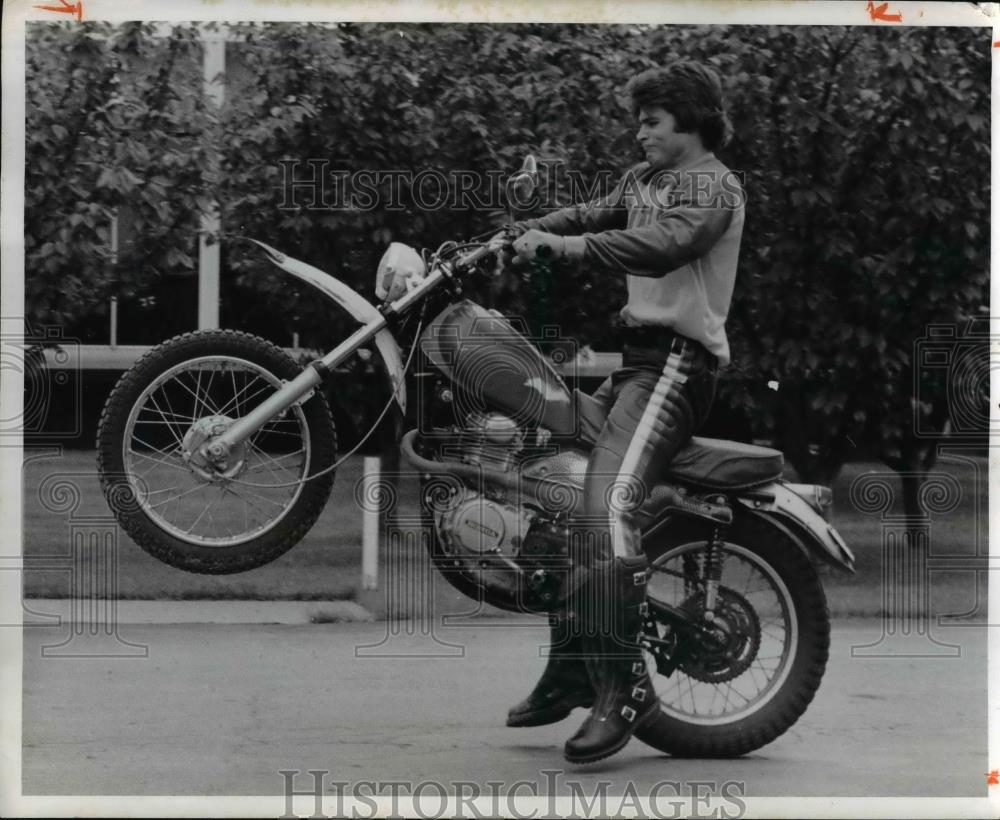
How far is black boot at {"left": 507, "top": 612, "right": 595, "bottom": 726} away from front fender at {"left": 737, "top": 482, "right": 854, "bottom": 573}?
0.65 metres

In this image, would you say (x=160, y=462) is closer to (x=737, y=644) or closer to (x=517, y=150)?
(x=517, y=150)

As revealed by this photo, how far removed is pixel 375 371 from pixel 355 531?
1.46 feet

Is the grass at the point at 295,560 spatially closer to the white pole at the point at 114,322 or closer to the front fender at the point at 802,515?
the front fender at the point at 802,515

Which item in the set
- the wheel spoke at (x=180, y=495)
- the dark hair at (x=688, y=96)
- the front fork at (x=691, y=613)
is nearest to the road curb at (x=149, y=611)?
the wheel spoke at (x=180, y=495)

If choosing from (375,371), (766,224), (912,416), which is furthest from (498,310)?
(912,416)

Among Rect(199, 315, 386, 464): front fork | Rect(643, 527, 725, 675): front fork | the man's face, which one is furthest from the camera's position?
Rect(643, 527, 725, 675): front fork

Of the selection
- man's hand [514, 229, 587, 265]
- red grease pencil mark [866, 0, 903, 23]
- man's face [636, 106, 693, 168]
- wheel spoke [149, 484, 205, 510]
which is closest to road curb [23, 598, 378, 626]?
wheel spoke [149, 484, 205, 510]

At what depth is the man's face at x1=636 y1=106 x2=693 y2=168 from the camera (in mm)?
6402

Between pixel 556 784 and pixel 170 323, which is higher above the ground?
pixel 170 323

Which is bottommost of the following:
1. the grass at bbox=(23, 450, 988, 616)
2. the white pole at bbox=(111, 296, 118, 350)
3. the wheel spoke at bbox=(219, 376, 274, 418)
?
the grass at bbox=(23, 450, 988, 616)

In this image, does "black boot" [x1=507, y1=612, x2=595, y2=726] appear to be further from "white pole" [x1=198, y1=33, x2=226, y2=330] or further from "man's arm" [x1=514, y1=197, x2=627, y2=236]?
"white pole" [x1=198, y1=33, x2=226, y2=330]

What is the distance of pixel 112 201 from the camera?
21.0 ft

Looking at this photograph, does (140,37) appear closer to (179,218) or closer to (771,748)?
(179,218)

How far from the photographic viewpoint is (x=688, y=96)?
6.40 m
